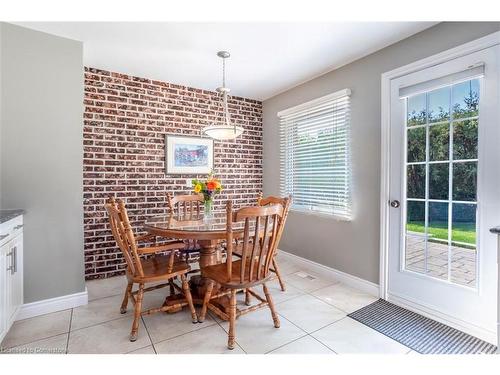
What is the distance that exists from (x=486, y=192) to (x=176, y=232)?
2.24m

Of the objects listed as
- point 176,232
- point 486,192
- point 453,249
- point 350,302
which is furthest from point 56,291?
point 486,192

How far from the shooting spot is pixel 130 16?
5.67ft

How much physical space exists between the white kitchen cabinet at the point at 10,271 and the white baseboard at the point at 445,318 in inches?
120

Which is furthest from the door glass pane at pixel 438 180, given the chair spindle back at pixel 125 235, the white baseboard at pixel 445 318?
the chair spindle back at pixel 125 235

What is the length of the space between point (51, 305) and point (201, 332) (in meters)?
1.39

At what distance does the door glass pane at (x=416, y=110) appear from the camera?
7.07ft

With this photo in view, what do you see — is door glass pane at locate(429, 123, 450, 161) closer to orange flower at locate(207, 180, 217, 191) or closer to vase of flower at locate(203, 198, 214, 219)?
orange flower at locate(207, 180, 217, 191)

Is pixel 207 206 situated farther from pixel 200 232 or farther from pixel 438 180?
pixel 438 180

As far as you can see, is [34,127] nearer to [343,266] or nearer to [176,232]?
[176,232]

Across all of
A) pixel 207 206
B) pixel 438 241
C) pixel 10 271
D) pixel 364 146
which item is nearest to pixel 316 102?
pixel 364 146

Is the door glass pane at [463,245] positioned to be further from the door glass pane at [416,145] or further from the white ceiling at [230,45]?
the white ceiling at [230,45]

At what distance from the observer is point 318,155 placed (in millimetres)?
3141

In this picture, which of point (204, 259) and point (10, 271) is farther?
point (204, 259)

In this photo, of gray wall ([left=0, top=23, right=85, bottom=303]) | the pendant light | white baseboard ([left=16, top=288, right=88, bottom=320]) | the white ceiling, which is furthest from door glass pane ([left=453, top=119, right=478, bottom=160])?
white baseboard ([left=16, top=288, right=88, bottom=320])
